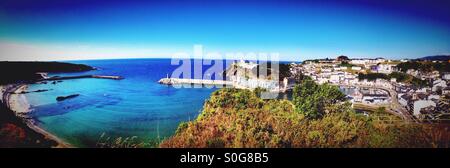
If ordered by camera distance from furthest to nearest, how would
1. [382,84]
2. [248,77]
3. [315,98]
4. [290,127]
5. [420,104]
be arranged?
1. [248,77]
2. [382,84]
3. [315,98]
4. [420,104]
5. [290,127]

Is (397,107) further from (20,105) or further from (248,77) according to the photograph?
(20,105)

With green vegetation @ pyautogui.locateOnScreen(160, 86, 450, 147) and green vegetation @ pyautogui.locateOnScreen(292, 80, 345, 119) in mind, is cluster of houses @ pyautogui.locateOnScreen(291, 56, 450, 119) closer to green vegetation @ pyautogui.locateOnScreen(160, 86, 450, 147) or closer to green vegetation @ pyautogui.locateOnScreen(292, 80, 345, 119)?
green vegetation @ pyautogui.locateOnScreen(292, 80, 345, 119)

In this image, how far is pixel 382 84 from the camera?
5.30 m

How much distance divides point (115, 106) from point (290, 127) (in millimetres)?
3406

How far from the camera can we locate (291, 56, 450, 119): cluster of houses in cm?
484

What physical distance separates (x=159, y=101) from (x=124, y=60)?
1304mm

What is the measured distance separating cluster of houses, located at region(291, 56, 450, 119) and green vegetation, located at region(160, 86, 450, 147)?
0.34 m

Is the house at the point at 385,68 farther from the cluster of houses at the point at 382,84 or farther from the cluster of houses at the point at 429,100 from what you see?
the cluster of houses at the point at 429,100

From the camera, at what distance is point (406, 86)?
514cm

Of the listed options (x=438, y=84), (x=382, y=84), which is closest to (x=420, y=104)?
(x=438, y=84)

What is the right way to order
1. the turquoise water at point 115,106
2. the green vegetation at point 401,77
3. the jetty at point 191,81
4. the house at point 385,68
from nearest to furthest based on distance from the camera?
the turquoise water at point 115,106 → the green vegetation at point 401,77 → the house at point 385,68 → the jetty at point 191,81

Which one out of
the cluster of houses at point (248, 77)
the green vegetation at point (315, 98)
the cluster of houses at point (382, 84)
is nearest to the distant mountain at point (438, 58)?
the cluster of houses at point (382, 84)

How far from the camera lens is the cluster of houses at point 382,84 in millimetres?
4844

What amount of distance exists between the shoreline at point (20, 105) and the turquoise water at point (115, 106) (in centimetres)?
9
